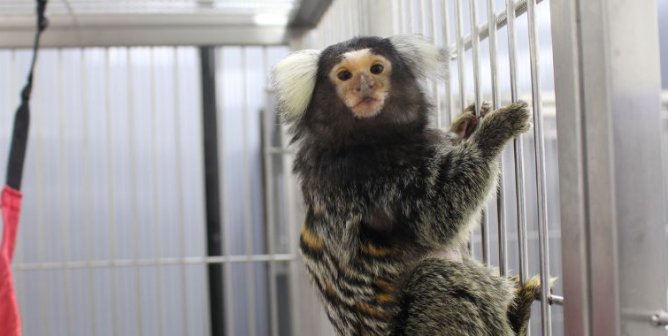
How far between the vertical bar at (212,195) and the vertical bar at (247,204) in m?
0.08

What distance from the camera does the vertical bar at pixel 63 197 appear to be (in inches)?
70.1

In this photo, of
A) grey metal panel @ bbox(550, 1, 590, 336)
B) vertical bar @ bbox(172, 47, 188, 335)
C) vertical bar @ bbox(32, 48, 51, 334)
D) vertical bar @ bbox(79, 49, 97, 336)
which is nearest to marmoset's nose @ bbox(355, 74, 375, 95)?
grey metal panel @ bbox(550, 1, 590, 336)

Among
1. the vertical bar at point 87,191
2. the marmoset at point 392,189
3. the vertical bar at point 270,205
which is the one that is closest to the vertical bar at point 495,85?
the marmoset at point 392,189

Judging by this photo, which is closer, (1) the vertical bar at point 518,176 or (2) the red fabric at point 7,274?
(1) the vertical bar at point 518,176

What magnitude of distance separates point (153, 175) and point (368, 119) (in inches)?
39.0

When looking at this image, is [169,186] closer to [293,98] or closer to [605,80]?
[293,98]

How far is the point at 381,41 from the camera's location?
1078mm

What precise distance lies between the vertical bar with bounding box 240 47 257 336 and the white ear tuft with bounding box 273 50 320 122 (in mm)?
720

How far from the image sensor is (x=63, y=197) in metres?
1.82

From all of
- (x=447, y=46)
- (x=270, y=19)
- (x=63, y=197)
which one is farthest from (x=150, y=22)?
(x=447, y=46)

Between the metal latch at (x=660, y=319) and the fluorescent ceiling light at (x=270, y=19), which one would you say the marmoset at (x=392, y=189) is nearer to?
the metal latch at (x=660, y=319)

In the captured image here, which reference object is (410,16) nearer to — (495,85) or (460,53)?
(460,53)

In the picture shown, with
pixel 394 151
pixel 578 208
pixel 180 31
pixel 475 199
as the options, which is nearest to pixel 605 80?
pixel 578 208

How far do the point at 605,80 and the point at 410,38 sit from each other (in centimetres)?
51
